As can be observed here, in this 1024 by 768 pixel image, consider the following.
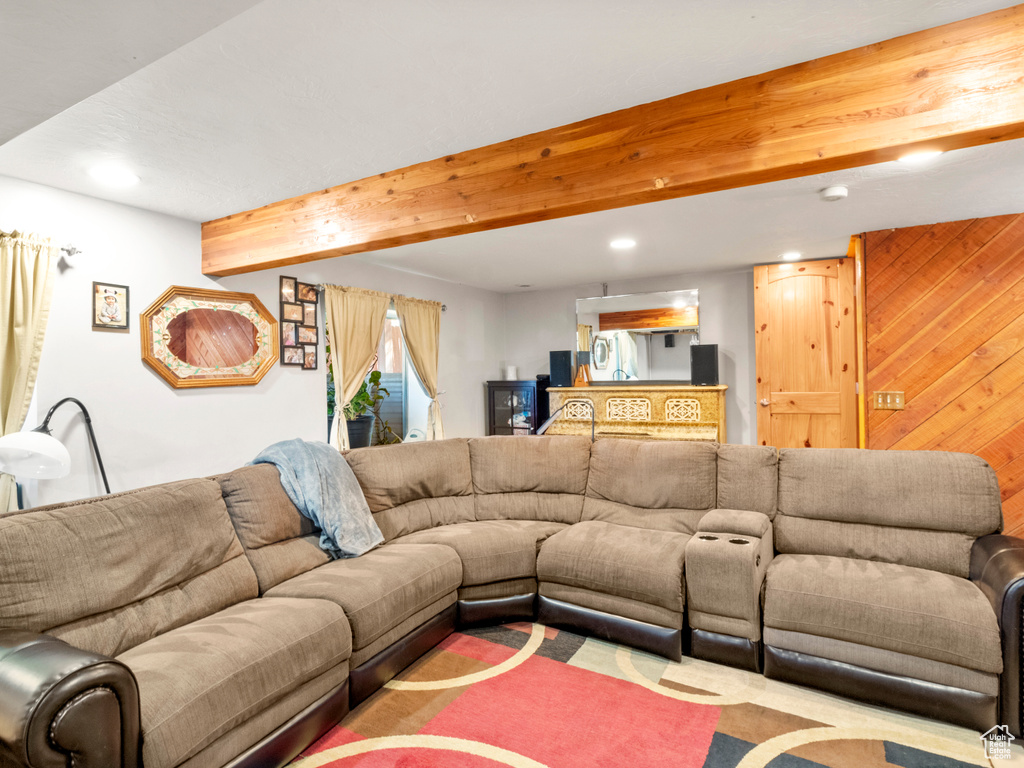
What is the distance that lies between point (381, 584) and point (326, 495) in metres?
0.67

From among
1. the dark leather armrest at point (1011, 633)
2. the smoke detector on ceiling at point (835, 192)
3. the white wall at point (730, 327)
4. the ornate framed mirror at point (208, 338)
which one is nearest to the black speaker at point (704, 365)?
the white wall at point (730, 327)

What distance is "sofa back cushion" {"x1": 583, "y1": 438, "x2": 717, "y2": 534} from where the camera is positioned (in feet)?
9.85

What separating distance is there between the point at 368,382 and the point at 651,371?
10.4ft

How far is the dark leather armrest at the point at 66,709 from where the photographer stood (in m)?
1.22

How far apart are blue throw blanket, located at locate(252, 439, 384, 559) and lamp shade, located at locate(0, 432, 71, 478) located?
779mm

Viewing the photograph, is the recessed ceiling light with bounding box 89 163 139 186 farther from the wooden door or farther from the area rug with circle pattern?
the wooden door

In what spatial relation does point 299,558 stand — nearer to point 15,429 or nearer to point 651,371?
point 15,429

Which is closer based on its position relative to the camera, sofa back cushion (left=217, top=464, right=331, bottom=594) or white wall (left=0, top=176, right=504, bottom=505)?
sofa back cushion (left=217, top=464, right=331, bottom=594)

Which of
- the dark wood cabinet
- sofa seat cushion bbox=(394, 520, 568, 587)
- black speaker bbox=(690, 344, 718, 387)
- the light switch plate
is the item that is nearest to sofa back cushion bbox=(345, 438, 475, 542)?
sofa seat cushion bbox=(394, 520, 568, 587)

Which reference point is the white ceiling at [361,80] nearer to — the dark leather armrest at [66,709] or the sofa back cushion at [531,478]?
the dark leather armrest at [66,709]

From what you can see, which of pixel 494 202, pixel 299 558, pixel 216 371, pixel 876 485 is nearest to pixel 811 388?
pixel 876 485

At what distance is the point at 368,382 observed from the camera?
5379mm

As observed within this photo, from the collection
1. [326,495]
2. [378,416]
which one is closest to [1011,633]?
[326,495]

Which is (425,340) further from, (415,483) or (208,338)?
(415,483)
